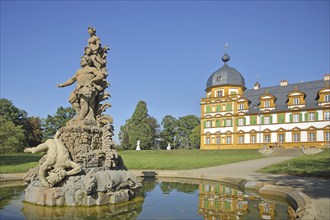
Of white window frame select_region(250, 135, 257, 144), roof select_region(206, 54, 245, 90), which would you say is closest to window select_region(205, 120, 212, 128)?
roof select_region(206, 54, 245, 90)

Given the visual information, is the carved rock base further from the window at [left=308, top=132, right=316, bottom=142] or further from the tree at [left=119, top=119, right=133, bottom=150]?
the tree at [left=119, top=119, right=133, bottom=150]

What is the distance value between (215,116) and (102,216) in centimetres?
6018

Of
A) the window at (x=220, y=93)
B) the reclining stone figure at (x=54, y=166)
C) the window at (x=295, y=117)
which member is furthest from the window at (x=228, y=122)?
the reclining stone figure at (x=54, y=166)

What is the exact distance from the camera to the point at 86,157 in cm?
941

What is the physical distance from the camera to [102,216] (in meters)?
7.26

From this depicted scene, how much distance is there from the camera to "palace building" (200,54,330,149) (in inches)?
2176

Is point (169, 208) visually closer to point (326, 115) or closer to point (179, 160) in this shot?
point (179, 160)

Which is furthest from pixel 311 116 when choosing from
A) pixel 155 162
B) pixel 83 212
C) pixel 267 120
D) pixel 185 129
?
pixel 83 212

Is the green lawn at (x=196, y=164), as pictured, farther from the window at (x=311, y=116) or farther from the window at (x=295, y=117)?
the window at (x=295, y=117)

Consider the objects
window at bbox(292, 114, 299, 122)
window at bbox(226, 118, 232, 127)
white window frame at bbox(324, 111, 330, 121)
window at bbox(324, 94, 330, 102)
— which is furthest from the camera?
window at bbox(226, 118, 232, 127)

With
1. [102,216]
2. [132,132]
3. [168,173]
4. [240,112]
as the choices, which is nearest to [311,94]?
[240,112]

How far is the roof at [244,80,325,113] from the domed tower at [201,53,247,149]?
2.22 metres

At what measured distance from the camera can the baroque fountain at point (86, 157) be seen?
8.31m

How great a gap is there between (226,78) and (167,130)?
1250 inches
